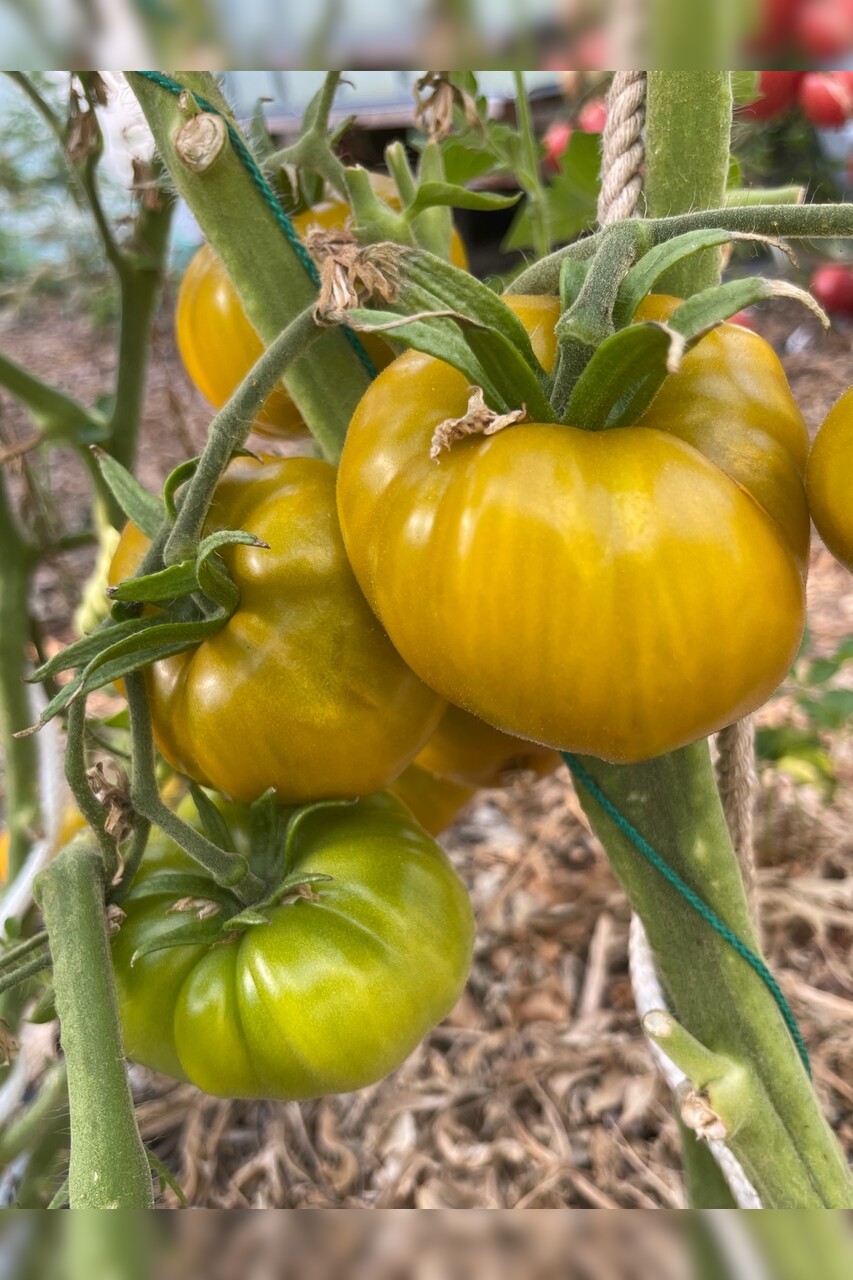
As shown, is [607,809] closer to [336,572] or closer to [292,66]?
[336,572]

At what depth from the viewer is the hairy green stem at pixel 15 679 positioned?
112cm

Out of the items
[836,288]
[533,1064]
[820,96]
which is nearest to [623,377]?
[533,1064]

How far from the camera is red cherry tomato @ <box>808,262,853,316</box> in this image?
3021 millimetres

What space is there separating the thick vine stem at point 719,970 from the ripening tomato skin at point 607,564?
174 millimetres

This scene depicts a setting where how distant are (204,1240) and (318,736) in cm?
33

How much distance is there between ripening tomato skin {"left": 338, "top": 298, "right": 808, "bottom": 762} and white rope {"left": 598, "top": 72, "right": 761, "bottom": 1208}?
6.3 inches

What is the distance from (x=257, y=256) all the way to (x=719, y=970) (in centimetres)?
49

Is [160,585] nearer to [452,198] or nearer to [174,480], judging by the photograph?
[174,480]

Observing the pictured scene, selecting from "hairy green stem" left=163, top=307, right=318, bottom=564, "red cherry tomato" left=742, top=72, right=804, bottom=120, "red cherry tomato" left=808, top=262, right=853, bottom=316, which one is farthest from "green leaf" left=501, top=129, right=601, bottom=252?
"red cherry tomato" left=808, top=262, right=853, bottom=316

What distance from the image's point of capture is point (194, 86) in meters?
0.56

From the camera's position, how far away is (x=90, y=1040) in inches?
18.9

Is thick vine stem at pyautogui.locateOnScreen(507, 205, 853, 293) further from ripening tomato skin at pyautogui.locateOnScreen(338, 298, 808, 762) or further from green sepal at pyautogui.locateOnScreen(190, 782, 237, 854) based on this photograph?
green sepal at pyautogui.locateOnScreen(190, 782, 237, 854)

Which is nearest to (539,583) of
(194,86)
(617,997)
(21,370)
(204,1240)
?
(204,1240)

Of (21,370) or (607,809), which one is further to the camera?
(21,370)
